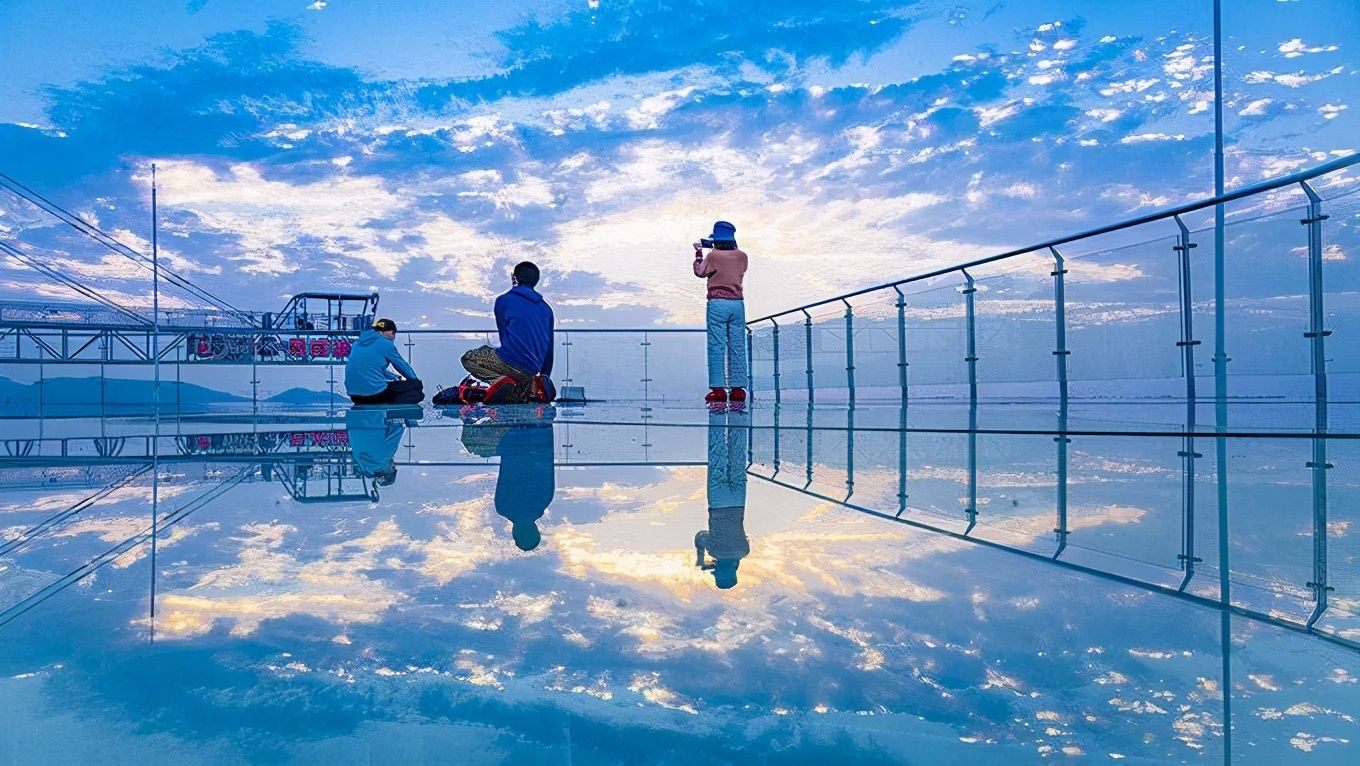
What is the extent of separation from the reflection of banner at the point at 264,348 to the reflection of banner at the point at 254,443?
62.4ft

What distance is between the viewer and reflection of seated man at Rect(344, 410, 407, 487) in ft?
8.07

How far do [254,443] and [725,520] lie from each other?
3583 mm

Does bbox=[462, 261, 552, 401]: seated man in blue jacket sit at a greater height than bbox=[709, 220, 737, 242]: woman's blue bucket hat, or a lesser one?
lesser

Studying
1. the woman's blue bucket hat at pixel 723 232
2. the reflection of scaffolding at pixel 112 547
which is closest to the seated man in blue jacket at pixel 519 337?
the woman's blue bucket hat at pixel 723 232

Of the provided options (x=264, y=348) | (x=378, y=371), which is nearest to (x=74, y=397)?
(x=264, y=348)

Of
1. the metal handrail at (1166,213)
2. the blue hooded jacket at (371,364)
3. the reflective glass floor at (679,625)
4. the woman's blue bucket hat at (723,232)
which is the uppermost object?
the woman's blue bucket hat at (723,232)

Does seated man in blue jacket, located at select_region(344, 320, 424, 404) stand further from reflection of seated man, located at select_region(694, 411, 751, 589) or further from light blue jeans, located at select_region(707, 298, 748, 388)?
reflection of seated man, located at select_region(694, 411, 751, 589)

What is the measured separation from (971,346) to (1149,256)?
6.30 ft

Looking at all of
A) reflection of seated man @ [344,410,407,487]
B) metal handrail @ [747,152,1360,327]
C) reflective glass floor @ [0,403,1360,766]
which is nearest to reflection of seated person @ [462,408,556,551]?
reflective glass floor @ [0,403,1360,766]

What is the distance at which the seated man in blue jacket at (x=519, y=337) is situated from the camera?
7.07 metres

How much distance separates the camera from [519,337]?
23.5 ft

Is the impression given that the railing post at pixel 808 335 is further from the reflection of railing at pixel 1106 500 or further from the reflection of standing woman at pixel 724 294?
the reflection of railing at pixel 1106 500

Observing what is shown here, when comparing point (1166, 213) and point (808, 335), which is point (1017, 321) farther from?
point (808, 335)

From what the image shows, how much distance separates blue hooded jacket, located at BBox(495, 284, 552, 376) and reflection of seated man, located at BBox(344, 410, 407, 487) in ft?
6.34
